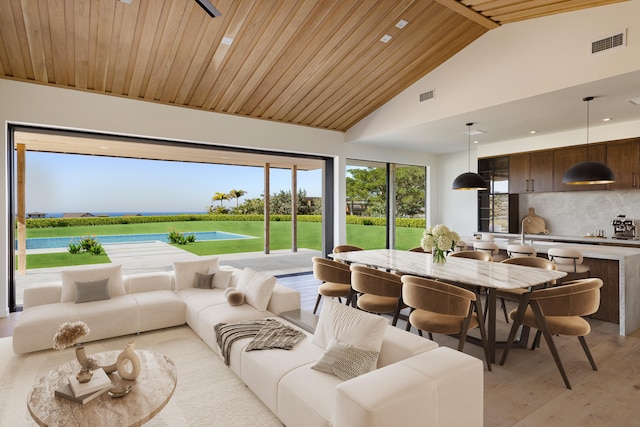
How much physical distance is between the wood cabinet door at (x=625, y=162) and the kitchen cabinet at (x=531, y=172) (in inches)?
38.0

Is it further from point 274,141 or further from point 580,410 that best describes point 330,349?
point 274,141

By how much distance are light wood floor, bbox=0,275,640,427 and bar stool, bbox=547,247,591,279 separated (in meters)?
0.80

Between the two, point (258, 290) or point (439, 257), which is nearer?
point (258, 290)

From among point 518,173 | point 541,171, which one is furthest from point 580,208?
point 518,173

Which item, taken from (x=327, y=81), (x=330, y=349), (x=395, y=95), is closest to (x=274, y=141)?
(x=327, y=81)

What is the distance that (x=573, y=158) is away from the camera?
6395 mm

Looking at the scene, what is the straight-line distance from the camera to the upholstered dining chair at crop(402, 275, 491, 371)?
2900 mm

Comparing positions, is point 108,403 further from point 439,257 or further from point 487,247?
point 487,247

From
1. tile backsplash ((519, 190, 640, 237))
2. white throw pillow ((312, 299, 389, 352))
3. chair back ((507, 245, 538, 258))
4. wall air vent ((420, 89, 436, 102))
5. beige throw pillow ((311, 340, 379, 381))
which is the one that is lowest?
beige throw pillow ((311, 340, 379, 381))

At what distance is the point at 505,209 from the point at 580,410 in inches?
226

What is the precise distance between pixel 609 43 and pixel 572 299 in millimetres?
2749

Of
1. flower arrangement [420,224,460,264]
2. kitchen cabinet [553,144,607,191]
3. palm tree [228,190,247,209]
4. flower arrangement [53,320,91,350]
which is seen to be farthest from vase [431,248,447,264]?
palm tree [228,190,247,209]

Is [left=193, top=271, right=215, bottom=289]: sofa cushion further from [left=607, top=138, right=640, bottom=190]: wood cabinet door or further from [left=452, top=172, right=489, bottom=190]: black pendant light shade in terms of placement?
[left=607, top=138, right=640, bottom=190]: wood cabinet door

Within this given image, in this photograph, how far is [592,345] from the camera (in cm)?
363
